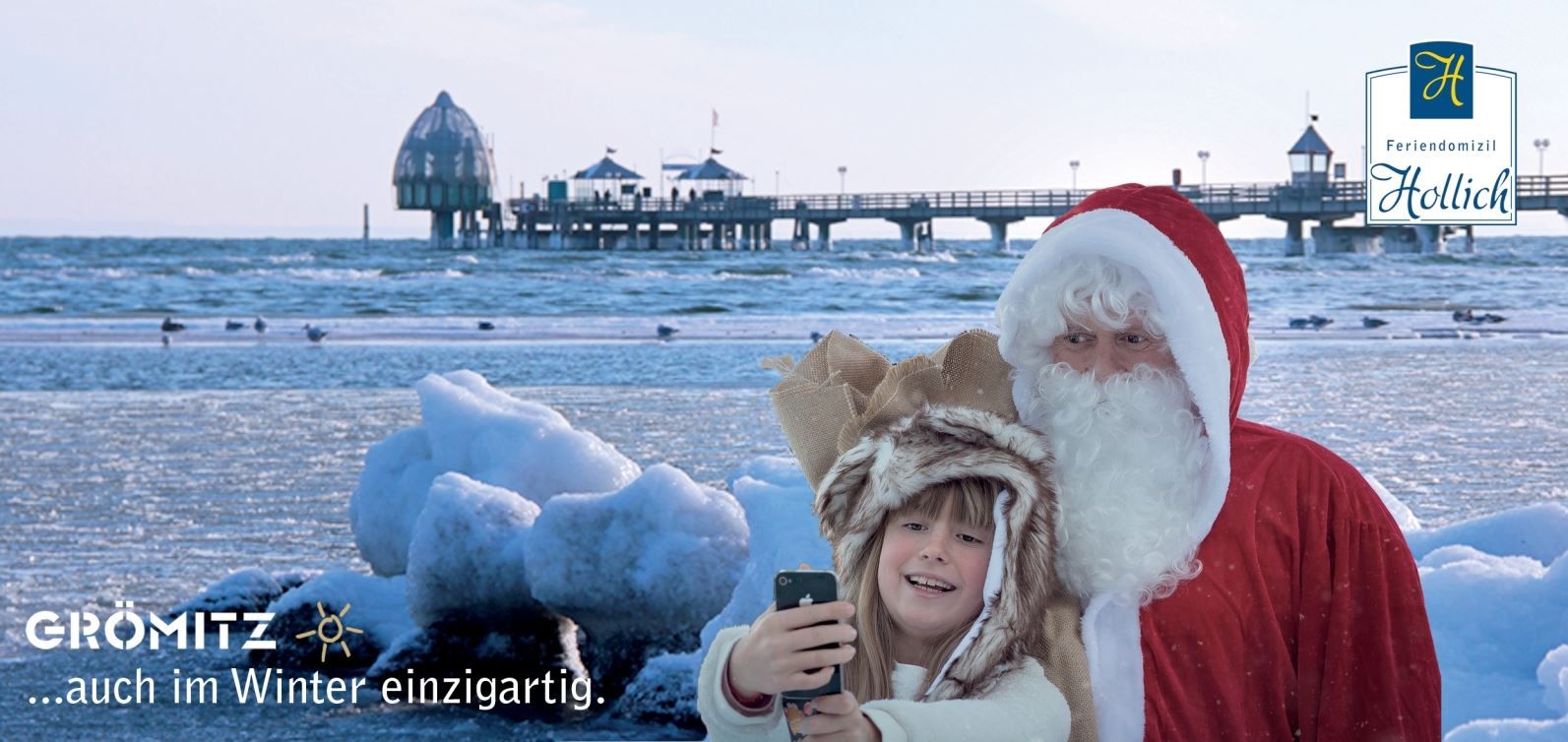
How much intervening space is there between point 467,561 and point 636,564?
514mm

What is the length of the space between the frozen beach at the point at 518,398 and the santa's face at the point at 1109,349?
149cm

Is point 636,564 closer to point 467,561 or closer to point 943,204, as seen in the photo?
point 467,561

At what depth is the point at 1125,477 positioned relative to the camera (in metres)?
1.94

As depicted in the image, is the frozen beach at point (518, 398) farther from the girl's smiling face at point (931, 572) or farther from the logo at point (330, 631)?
the girl's smiling face at point (931, 572)

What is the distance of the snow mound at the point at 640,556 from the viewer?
455 centimetres

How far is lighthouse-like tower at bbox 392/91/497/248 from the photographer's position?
221 ft

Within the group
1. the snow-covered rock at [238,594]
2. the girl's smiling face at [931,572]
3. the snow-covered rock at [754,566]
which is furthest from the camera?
the snow-covered rock at [238,594]

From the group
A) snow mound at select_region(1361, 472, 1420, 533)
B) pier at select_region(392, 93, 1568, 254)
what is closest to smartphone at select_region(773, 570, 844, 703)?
snow mound at select_region(1361, 472, 1420, 533)

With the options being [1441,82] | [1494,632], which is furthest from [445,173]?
[1494,632]

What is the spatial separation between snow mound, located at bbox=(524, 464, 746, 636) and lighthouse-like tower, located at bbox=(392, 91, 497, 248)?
6271 cm

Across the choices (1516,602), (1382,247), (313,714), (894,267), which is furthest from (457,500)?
(1382,247)

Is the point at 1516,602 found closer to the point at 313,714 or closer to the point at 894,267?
the point at 313,714

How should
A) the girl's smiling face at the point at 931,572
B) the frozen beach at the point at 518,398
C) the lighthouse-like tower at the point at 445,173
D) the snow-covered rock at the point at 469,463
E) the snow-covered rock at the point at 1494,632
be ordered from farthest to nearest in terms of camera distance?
the lighthouse-like tower at the point at 445,173, the snow-covered rock at the point at 469,463, the frozen beach at the point at 518,398, the snow-covered rock at the point at 1494,632, the girl's smiling face at the point at 931,572

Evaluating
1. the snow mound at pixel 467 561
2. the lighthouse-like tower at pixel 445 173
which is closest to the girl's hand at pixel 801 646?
the snow mound at pixel 467 561
